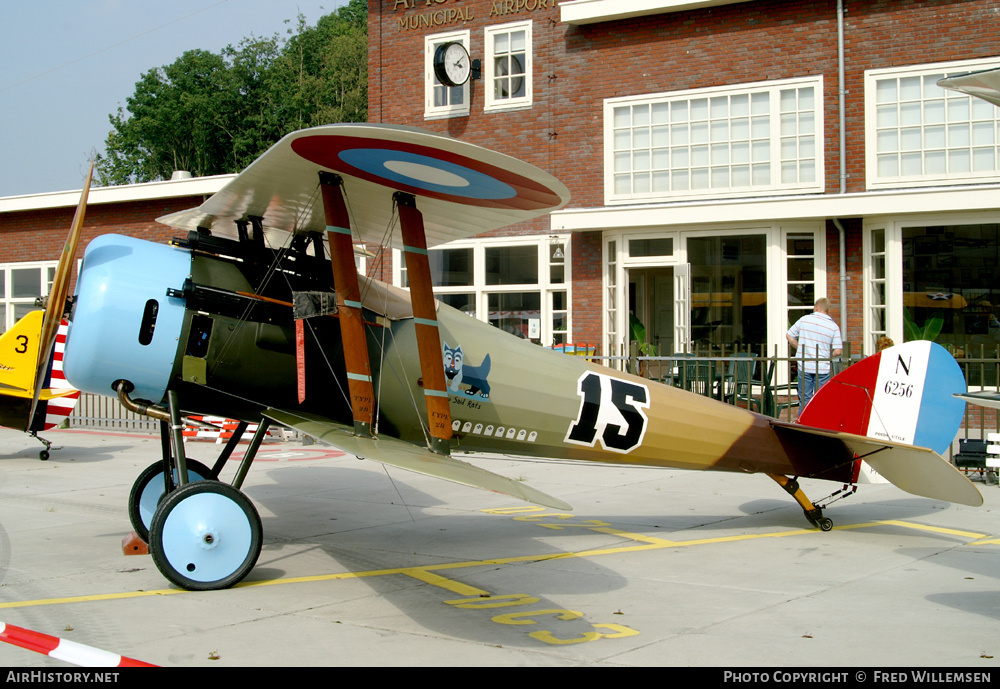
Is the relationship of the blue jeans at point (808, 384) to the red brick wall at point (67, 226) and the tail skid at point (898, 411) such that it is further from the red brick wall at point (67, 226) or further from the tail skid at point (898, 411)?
the red brick wall at point (67, 226)

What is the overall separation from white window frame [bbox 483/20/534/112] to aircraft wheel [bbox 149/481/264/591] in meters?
13.3

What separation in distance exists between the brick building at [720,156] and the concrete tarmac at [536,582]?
Answer: 616 centimetres

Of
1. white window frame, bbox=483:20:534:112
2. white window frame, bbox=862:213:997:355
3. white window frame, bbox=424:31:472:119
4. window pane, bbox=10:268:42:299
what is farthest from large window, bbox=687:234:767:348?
window pane, bbox=10:268:42:299

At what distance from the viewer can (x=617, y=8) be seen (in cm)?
1609

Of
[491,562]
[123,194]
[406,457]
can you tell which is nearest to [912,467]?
[491,562]

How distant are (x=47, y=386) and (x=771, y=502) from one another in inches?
355

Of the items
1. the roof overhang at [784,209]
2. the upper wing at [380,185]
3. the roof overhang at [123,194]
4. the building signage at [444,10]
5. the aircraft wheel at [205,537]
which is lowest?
the aircraft wheel at [205,537]

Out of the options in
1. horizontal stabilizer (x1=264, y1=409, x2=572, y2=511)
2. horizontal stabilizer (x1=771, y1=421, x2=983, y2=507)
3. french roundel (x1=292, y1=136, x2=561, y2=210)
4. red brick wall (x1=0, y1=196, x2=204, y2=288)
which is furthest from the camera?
red brick wall (x1=0, y1=196, x2=204, y2=288)

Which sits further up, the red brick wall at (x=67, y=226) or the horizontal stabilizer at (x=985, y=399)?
the red brick wall at (x=67, y=226)

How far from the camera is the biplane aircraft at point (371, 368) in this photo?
538 cm

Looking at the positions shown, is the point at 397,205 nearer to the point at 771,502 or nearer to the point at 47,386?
the point at 771,502

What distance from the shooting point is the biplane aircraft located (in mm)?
5383

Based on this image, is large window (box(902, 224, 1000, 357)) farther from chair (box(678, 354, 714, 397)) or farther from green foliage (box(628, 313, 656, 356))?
green foliage (box(628, 313, 656, 356))

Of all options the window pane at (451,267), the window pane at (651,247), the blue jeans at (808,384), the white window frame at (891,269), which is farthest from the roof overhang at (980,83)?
the window pane at (451,267)
